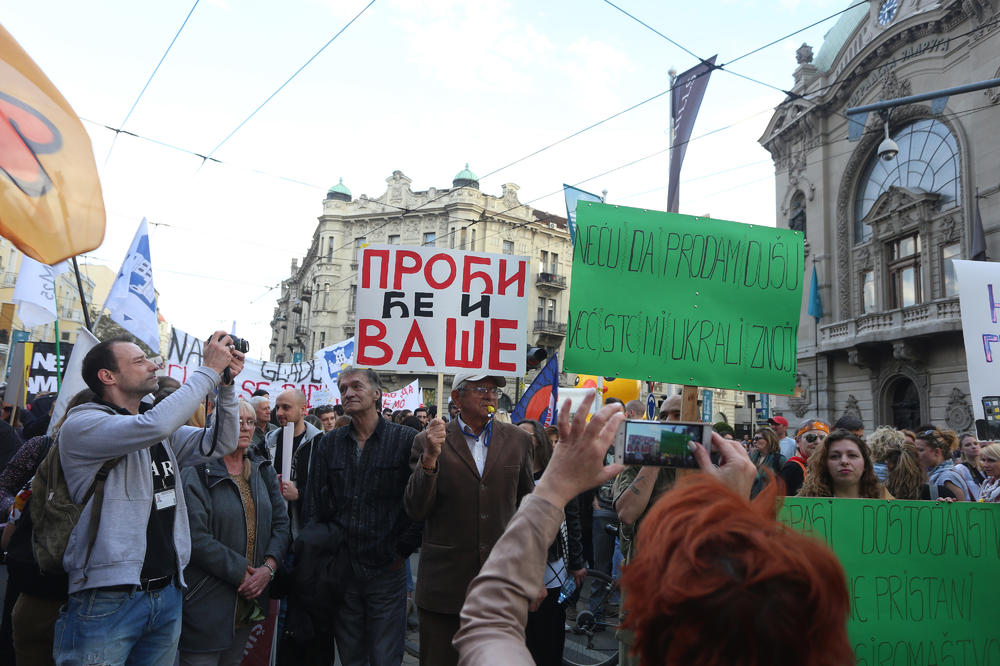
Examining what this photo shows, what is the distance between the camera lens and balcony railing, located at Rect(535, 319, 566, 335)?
43513mm

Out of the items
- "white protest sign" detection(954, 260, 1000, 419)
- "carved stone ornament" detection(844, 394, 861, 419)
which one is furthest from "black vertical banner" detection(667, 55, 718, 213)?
"carved stone ornament" detection(844, 394, 861, 419)

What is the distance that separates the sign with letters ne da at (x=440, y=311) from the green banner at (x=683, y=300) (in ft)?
3.64

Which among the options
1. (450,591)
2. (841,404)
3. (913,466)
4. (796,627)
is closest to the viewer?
(796,627)

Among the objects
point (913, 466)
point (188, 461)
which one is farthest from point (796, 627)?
point (913, 466)

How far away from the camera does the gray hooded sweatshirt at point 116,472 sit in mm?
2633

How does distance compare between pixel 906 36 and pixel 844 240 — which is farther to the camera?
pixel 844 240

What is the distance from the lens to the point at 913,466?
5.08 m

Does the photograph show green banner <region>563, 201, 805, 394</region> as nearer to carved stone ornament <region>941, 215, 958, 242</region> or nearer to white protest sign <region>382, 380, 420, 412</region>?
white protest sign <region>382, 380, 420, 412</region>

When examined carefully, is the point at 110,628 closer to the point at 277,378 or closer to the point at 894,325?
the point at 277,378

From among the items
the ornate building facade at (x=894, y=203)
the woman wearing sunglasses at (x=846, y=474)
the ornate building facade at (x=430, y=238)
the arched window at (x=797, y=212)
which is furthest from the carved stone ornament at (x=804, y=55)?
the woman wearing sunglasses at (x=846, y=474)

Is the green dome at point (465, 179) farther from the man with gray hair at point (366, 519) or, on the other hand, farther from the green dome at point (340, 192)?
the man with gray hair at point (366, 519)

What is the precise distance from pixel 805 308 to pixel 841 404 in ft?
14.7

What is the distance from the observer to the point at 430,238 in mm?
42656

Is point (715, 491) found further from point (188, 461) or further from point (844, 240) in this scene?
point (844, 240)
